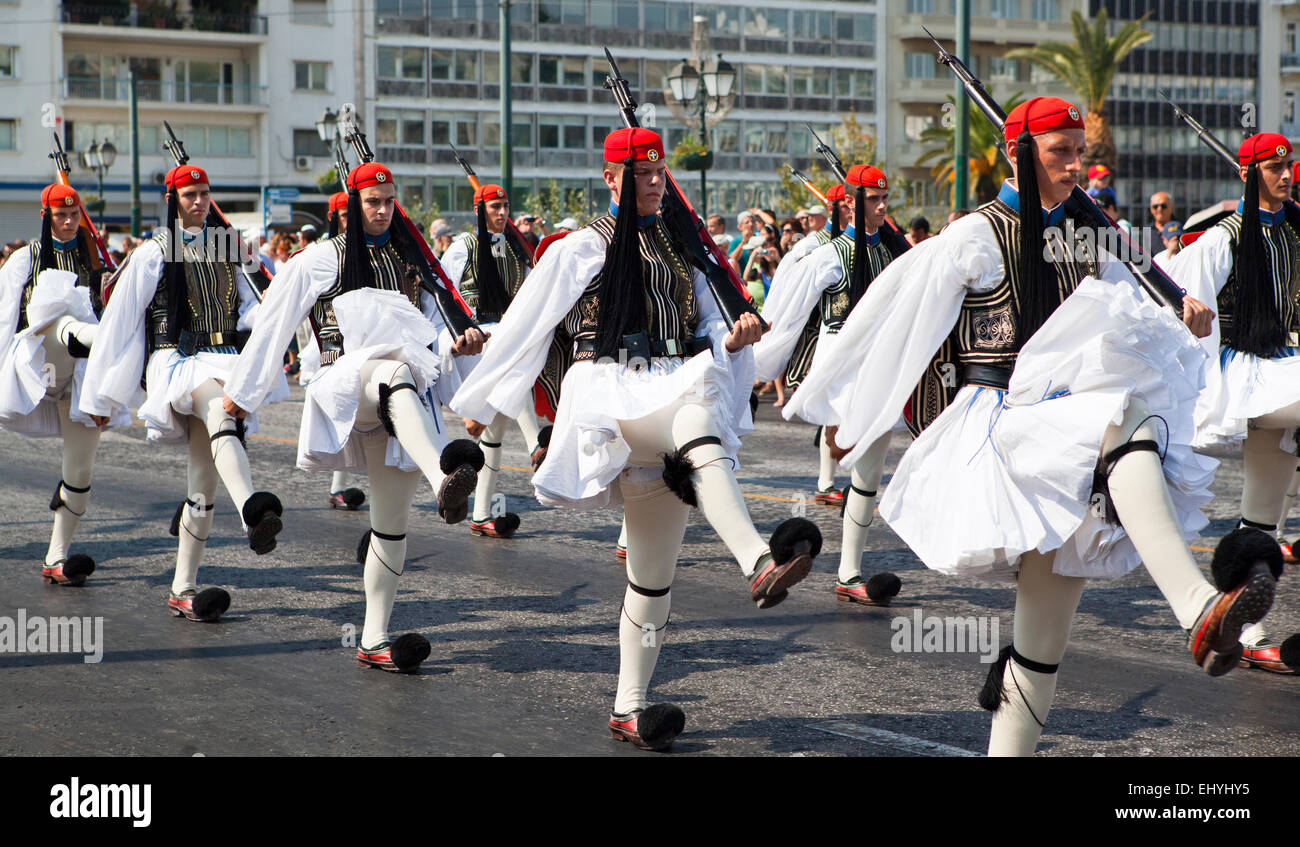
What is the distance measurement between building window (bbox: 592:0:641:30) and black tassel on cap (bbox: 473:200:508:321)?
54.7 m

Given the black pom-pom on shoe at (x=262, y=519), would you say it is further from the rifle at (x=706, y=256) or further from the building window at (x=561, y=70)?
the building window at (x=561, y=70)

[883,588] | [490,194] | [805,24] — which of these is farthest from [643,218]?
[805,24]

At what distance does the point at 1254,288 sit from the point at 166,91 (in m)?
56.6

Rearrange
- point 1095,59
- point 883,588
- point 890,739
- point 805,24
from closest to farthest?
point 890,739
point 883,588
point 1095,59
point 805,24

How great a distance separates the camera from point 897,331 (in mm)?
4496

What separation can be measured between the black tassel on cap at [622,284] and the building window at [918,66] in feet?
216

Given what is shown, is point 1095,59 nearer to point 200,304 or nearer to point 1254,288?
point 1254,288

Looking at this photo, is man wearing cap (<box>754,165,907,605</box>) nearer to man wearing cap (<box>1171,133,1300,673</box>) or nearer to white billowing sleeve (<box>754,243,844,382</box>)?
white billowing sleeve (<box>754,243,844,382</box>)

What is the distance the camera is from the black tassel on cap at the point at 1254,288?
6.88 meters

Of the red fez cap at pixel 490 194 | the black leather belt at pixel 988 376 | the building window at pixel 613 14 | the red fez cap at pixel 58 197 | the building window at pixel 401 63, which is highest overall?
the building window at pixel 613 14

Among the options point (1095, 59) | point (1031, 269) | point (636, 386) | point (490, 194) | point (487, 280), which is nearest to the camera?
point (1031, 269)

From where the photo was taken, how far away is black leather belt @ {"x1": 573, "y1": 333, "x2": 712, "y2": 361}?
5336 millimetres

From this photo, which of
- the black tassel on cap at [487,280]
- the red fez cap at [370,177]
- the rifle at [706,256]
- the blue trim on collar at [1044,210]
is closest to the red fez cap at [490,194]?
the black tassel on cap at [487,280]
